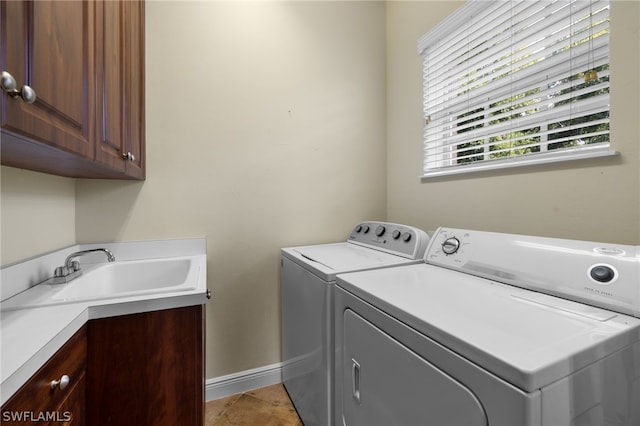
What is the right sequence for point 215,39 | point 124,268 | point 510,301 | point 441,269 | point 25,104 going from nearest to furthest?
1. point 25,104
2. point 510,301
3. point 441,269
4. point 124,268
5. point 215,39

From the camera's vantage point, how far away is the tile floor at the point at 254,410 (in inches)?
60.6

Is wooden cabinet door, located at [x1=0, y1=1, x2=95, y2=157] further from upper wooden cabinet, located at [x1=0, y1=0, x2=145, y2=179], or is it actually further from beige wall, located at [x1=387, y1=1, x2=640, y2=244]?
beige wall, located at [x1=387, y1=1, x2=640, y2=244]

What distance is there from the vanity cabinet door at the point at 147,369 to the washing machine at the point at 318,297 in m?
0.49

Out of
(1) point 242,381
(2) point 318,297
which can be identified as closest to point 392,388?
(2) point 318,297

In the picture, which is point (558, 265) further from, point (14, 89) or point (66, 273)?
point (66, 273)

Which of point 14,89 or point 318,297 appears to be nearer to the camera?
point 14,89

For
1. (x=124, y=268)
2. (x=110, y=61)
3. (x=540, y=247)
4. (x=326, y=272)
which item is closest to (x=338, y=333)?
(x=326, y=272)

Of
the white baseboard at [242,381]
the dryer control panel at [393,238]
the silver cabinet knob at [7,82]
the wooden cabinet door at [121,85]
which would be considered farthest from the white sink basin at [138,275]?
the dryer control panel at [393,238]

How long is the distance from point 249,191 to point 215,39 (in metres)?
0.96

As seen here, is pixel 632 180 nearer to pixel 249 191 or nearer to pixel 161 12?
pixel 249 191

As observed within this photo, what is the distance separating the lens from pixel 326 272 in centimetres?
117

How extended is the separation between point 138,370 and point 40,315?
0.33 meters

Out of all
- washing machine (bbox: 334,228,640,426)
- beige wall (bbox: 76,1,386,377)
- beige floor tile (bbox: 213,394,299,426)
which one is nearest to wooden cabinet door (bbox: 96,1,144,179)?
beige wall (bbox: 76,1,386,377)

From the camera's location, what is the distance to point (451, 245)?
4.17ft
